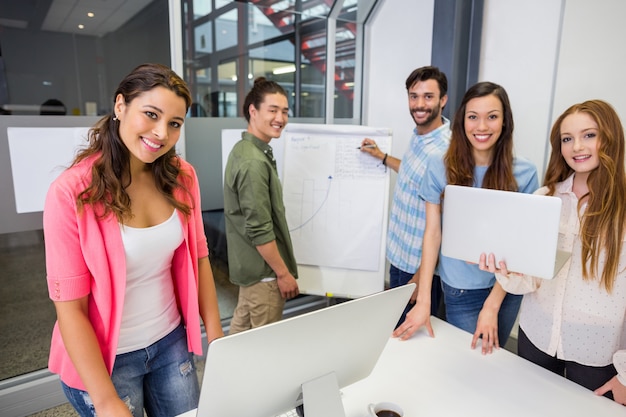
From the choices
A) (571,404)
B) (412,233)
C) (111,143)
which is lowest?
(571,404)

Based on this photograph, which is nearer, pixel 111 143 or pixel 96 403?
pixel 96 403

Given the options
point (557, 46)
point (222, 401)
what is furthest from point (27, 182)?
point (557, 46)

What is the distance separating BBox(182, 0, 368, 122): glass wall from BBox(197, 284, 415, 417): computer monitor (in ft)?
7.18

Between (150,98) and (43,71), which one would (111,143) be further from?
(43,71)

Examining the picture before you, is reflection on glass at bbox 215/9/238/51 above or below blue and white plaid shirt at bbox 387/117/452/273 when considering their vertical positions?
above

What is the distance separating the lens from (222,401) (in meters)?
0.81

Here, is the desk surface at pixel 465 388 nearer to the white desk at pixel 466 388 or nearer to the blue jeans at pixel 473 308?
the white desk at pixel 466 388

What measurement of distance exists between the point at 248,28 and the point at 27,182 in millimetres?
1661

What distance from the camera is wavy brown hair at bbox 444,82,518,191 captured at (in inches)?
67.0

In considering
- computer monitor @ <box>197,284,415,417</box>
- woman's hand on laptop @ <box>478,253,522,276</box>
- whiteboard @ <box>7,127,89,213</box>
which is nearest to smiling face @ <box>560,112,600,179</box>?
woman's hand on laptop @ <box>478,253,522,276</box>

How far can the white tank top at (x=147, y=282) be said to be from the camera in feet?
3.89

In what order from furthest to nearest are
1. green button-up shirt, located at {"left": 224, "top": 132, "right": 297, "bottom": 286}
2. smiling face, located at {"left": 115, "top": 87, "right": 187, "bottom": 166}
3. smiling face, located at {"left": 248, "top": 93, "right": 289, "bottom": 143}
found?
smiling face, located at {"left": 248, "top": 93, "right": 289, "bottom": 143}
green button-up shirt, located at {"left": 224, "top": 132, "right": 297, "bottom": 286}
smiling face, located at {"left": 115, "top": 87, "right": 187, "bottom": 166}

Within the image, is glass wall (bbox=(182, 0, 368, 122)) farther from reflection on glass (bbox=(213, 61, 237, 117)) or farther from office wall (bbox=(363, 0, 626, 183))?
office wall (bbox=(363, 0, 626, 183))

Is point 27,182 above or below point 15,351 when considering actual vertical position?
above
